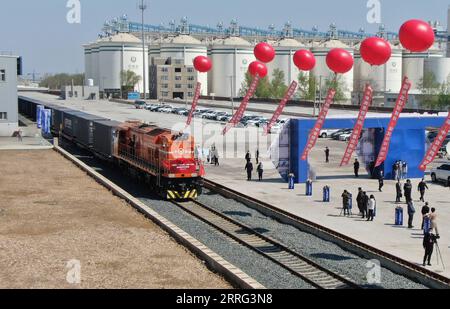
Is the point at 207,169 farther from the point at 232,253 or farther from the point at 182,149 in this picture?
the point at 232,253

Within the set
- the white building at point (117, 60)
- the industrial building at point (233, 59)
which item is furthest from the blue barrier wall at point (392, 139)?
the white building at point (117, 60)

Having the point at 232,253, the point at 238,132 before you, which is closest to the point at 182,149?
the point at 232,253

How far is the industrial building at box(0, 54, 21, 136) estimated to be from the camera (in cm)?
7138

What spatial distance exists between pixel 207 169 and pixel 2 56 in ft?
113

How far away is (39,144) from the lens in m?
65.1

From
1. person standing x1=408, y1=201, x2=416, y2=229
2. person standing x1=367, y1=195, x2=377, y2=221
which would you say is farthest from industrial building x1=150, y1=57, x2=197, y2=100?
person standing x1=408, y1=201, x2=416, y2=229

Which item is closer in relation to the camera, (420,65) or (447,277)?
(447,277)

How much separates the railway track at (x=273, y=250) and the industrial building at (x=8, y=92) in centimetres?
4422

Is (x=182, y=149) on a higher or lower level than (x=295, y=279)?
higher

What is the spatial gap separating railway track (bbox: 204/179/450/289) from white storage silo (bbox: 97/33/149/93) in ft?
492

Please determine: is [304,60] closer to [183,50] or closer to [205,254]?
[205,254]

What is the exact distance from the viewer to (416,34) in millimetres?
24312

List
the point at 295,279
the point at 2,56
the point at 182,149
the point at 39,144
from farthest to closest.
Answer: the point at 2,56
the point at 39,144
the point at 182,149
the point at 295,279
